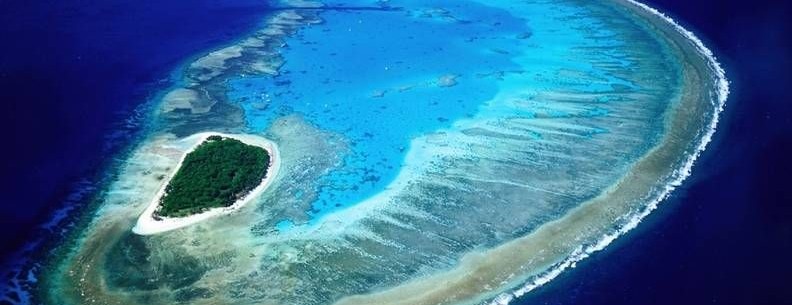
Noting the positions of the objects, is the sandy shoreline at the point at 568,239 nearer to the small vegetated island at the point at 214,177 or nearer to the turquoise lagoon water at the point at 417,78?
the turquoise lagoon water at the point at 417,78

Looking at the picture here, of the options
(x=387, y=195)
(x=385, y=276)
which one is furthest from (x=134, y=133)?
(x=385, y=276)

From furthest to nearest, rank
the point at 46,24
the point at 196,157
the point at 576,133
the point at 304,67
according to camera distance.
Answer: the point at 46,24, the point at 304,67, the point at 576,133, the point at 196,157

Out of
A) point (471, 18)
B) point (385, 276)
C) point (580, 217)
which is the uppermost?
point (471, 18)

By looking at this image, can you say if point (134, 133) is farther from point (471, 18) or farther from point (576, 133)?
point (471, 18)

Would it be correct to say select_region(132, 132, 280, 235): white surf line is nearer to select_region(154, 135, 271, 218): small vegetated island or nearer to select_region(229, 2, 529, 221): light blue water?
select_region(154, 135, 271, 218): small vegetated island

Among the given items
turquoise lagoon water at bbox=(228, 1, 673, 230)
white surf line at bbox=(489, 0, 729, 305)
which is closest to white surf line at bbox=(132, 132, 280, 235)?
turquoise lagoon water at bbox=(228, 1, 673, 230)

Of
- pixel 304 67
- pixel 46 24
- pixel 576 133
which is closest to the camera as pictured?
pixel 576 133

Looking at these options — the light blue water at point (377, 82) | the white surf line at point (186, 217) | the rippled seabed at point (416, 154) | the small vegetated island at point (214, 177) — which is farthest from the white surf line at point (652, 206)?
the small vegetated island at point (214, 177)
